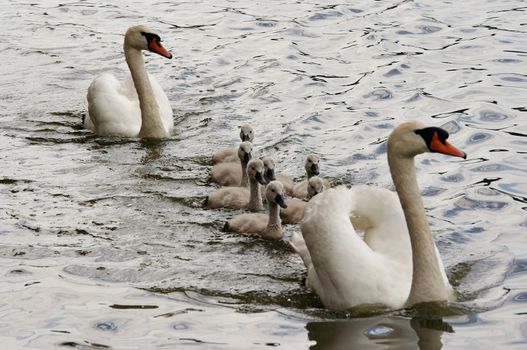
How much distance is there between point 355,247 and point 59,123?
6.71m

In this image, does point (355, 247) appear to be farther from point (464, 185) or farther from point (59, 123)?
point (59, 123)

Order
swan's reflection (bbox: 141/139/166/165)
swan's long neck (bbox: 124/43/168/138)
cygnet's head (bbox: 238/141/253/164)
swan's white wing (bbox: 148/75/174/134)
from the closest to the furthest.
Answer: cygnet's head (bbox: 238/141/253/164) < swan's reflection (bbox: 141/139/166/165) < swan's long neck (bbox: 124/43/168/138) < swan's white wing (bbox: 148/75/174/134)

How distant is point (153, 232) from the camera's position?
10219mm

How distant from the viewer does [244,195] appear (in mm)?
11219

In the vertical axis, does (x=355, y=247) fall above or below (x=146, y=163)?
above

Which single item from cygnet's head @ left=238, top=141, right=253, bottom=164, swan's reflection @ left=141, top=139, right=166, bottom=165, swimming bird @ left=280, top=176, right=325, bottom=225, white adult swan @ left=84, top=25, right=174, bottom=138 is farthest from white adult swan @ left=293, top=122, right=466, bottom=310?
white adult swan @ left=84, top=25, right=174, bottom=138

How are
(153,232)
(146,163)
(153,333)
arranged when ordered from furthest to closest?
(146,163) < (153,232) < (153,333)

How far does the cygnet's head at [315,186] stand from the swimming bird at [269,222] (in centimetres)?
54

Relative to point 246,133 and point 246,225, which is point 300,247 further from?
point 246,133

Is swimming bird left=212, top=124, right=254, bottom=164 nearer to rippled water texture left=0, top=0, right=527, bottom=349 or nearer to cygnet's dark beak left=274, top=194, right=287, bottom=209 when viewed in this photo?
rippled water texture left=0, top=0, right=527, bottom=349

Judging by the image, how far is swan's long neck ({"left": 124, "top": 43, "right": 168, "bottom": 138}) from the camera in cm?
1362

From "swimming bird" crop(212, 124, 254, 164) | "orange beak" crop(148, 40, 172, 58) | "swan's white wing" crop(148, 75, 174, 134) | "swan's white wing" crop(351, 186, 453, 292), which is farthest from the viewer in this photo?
"orange beak" crop(148, 40, 172, 58)

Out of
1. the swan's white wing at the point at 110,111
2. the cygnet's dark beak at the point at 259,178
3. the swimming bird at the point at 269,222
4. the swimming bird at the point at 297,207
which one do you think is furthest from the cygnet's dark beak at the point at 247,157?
the swan's white wing at the point at 110,111

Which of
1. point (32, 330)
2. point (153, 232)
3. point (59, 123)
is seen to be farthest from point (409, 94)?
point (32, 330)
